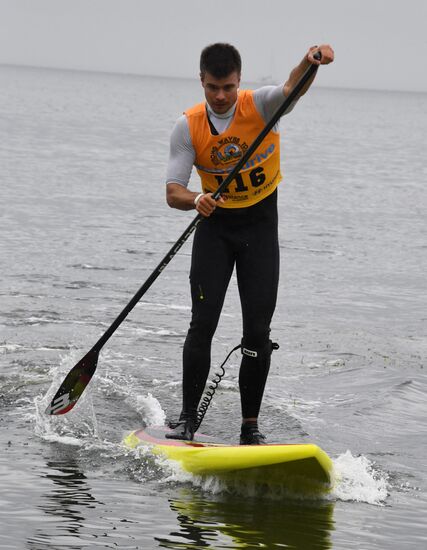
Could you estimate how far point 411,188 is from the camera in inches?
1412

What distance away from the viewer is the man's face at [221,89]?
23.5ft

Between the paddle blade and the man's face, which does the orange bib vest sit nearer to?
the man's face

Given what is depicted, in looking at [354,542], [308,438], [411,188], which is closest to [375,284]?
[308,438]

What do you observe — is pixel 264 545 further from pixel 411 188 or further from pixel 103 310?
pixel 411 188

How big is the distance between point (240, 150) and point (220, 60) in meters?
0.58


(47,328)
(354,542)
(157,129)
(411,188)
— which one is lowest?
(354,542)

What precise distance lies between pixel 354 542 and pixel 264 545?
0.49m

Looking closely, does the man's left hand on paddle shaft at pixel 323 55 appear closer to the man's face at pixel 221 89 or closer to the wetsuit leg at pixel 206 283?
the man's face at pixel 221 89

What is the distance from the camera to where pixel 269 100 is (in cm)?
728

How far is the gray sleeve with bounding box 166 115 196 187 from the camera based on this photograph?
24.3 ft

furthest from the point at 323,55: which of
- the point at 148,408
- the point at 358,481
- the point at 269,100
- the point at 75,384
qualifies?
the point at 148,408

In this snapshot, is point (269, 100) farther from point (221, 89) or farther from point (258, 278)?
point (258, 278)

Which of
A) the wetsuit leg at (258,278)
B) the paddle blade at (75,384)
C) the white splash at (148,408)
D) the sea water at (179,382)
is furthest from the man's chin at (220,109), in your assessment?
the white splash at (148,408)

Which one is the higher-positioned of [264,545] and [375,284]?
[375,284]
